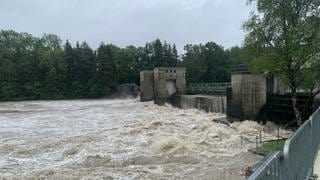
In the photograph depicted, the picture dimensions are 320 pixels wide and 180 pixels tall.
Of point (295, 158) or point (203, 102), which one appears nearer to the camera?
point (295, 158)

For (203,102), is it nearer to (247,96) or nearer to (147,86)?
(247,96)

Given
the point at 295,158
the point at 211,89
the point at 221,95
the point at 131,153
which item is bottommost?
the point at 131,153

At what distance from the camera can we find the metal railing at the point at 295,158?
425cm

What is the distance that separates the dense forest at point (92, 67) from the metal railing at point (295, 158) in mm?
74842

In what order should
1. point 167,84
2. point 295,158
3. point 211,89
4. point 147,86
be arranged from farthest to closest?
point 147,86
point 167,84
point 211,89
point 295,158

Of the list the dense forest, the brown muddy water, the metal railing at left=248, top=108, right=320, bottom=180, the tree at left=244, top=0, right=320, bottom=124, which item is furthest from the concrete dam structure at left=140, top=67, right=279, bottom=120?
the dense forest

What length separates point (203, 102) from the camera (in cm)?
4294

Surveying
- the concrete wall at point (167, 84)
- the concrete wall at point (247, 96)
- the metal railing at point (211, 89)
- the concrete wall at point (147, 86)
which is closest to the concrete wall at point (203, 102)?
the concrete wall at point (167, 84)

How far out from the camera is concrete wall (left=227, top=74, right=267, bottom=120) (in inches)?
1142

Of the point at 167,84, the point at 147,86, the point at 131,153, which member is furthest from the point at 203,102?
the point at 131,153

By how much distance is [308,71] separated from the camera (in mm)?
20109

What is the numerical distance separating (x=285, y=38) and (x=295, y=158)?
571 inches

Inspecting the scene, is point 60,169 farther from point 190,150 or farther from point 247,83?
point 247,83

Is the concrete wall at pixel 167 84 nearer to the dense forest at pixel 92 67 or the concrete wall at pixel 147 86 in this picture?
the concrete wall at pixel 147 86
